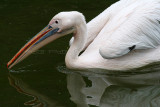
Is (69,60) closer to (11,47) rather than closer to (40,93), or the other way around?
(40,93)

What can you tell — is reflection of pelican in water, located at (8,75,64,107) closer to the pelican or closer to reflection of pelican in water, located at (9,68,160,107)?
reflection of pelican in water, located at (9,68,160,107)

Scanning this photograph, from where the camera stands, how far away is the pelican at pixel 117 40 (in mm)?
5512

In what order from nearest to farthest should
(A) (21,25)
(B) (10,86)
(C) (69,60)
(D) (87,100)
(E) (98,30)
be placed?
(D) (87,100)
(B) (10,86)
(C) (69,60)
(E) (98,30)
(A) (21,25)

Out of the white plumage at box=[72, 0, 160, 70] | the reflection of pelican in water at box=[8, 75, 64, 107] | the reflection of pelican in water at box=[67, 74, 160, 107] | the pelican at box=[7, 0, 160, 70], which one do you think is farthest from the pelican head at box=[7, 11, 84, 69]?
the reflection of pelican in water at box=[67, 74, 160, 107]

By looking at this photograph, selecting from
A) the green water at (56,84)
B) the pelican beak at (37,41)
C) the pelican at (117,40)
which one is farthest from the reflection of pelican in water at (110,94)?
the pelican beak at (37,41)

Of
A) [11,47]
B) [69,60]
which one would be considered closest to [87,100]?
[69,60]

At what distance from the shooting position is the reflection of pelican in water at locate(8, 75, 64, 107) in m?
4.92

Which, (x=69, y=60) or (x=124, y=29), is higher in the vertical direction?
(x=124, y=29)

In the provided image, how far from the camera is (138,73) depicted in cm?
583

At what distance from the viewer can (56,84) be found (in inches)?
218

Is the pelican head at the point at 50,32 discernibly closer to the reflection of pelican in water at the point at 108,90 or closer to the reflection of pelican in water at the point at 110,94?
the reflection of pelican in water at the point at 108,90

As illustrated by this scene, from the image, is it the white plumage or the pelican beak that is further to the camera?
the pelican beak

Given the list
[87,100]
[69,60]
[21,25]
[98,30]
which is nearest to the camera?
[87,100]

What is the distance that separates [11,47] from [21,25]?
120cm
